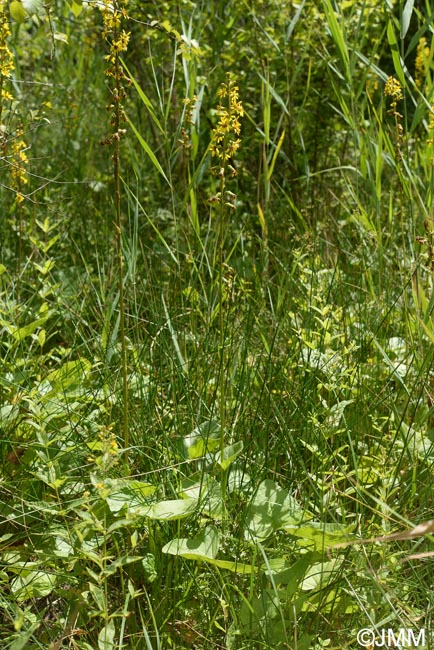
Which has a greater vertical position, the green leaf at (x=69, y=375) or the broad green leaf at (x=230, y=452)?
the broad green leaf at (x=230, y=452)

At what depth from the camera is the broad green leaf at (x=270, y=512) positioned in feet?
6.52

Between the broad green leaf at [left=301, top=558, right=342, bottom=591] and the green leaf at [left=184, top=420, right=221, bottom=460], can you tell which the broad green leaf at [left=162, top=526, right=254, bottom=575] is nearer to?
the broad green leaf at [left=301, top=558, right=342, bottom=591]

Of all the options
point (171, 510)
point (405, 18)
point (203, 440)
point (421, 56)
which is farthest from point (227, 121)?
point (421, 56)

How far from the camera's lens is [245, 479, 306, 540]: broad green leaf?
→ 199 cm

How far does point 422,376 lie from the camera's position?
2.29 m

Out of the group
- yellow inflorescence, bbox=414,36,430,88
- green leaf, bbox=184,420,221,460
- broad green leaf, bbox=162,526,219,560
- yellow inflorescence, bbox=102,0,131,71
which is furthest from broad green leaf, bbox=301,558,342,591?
yellow inflorescence, bbox=414,36,430,88

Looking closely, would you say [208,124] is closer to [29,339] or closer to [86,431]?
[29,339]

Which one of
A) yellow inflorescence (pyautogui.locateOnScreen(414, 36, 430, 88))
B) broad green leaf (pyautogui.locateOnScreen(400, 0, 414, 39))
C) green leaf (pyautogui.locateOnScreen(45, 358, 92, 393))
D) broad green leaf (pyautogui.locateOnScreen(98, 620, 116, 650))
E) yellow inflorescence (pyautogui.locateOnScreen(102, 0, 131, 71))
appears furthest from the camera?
yellow inflorescence (pyautogui.locateOnScreen(414, 36, 430, 88))

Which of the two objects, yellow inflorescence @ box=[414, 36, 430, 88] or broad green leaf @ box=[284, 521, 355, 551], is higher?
yellow inflorescence @ box=[414, 36, 430, 88]

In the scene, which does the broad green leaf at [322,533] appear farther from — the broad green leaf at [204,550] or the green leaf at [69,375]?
the green leaf at [69,375]

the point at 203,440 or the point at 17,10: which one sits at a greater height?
the point at 17,10

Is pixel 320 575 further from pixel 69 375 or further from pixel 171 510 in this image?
pixel 69 375

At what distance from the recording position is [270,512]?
6.63ft

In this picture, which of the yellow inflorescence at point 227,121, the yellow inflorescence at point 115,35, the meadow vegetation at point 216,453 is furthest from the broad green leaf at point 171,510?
the yellow inflorescence at point 115,35
